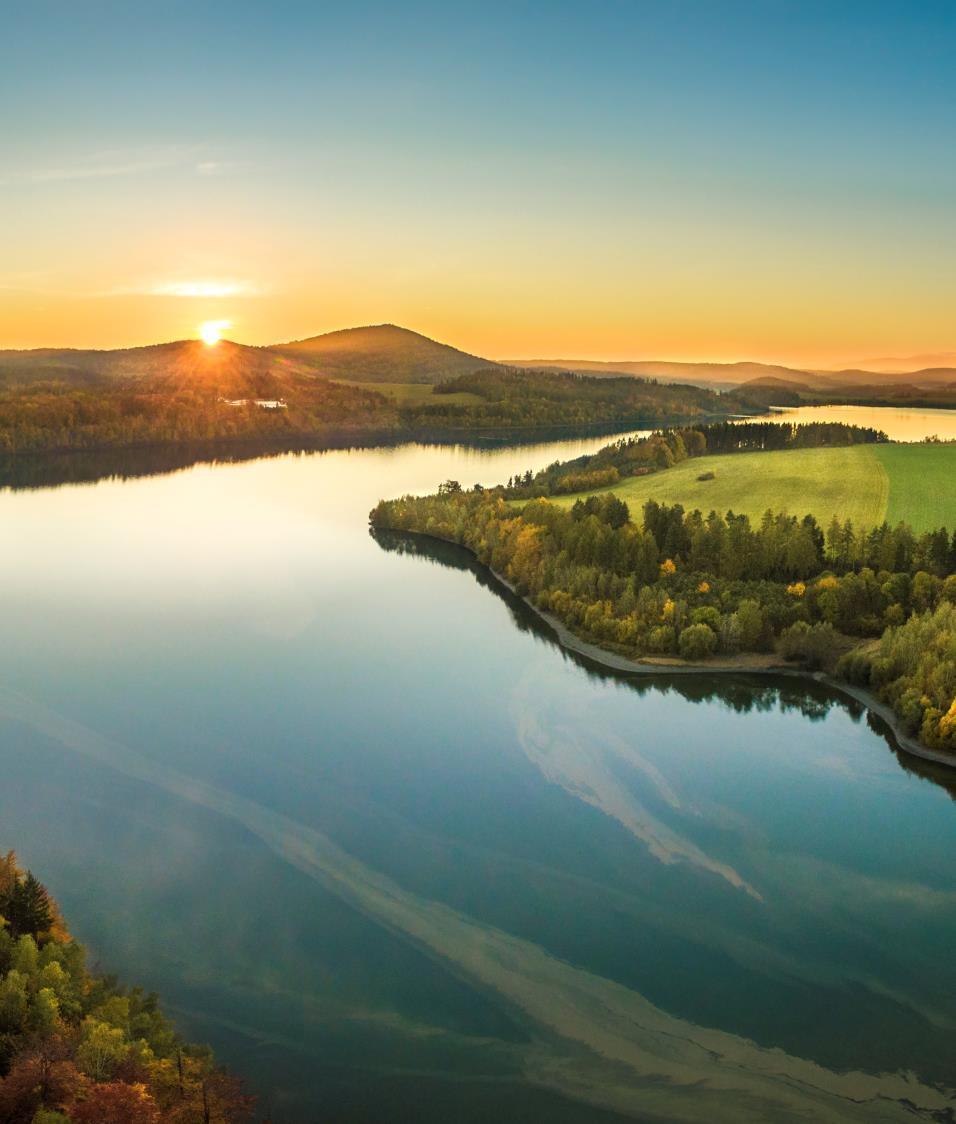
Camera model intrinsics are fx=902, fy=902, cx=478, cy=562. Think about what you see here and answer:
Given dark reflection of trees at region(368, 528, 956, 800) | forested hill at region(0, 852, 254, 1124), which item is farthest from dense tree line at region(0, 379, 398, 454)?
forested hill at region(0, 852, 254, 1124)

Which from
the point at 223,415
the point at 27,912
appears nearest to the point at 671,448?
the point at 223,415

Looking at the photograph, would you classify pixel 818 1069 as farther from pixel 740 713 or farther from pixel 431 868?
pixel 740 713

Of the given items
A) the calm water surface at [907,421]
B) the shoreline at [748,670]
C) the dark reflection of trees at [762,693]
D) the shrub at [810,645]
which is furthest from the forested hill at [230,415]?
the shrub at [810,645]

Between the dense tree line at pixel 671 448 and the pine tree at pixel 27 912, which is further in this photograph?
the dense tree line at pixel 671 448

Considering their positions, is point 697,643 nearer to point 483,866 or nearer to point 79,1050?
point 483,866

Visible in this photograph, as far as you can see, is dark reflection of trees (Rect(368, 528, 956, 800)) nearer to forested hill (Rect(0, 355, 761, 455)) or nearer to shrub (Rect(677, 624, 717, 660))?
shrub (Rect(677, 624, 717, 660))

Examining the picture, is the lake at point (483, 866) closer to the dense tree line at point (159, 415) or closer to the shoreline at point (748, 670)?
the shoreline at point (748, 670)
